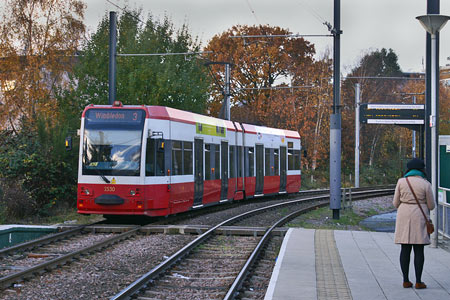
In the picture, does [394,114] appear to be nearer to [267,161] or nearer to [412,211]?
[267,161]

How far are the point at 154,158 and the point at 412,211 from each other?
9255 mm

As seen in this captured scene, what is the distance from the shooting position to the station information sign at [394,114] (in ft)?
79.7

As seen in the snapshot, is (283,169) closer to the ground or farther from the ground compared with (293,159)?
closer to the ground

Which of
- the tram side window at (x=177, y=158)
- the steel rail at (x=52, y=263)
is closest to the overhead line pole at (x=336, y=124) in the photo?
the tram side window at (x=177, y=158)

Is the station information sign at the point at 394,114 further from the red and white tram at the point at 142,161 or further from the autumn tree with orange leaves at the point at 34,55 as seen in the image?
the autumn tree with orange leaves at the point at 34,55

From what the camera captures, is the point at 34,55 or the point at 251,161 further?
the point at 34,55

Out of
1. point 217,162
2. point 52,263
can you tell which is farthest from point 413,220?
point 217,162

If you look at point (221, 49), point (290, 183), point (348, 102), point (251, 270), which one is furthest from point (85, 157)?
point (348, 102)

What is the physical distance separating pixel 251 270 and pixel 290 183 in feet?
71.9

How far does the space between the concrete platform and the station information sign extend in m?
10.8

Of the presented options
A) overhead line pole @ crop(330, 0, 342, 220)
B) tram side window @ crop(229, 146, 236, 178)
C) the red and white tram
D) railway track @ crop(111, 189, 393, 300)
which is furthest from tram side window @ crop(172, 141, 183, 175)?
tram side window @ crop(229, 146, 236, 178)

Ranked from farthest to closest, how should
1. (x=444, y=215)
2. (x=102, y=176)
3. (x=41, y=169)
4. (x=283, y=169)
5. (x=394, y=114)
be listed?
(x=283, y=169) → (x=394, y=114) → (x=41, y=169) → (x=102, y=176) → (x=444, y=215)

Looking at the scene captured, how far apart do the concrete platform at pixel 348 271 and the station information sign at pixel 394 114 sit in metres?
10.8

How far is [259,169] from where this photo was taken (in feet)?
Answer: 92.8
